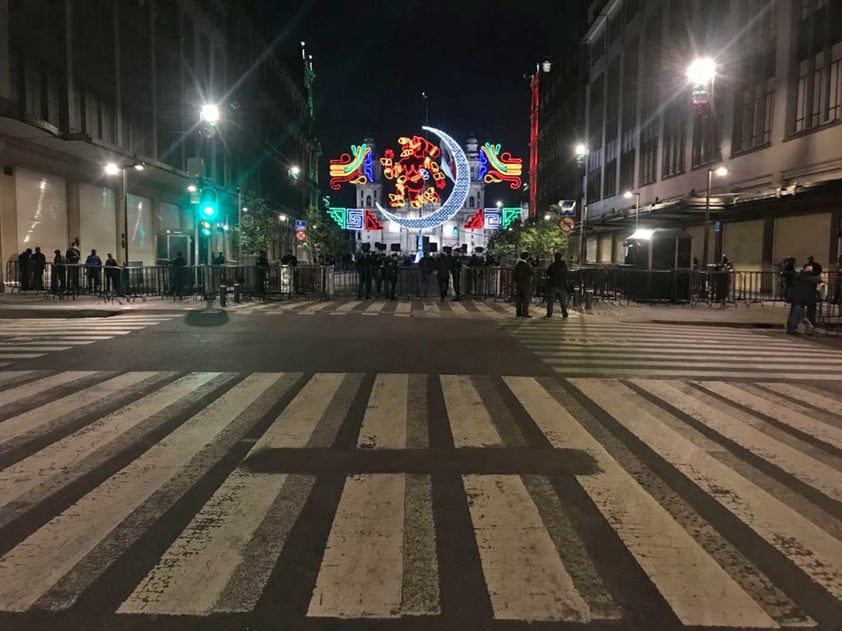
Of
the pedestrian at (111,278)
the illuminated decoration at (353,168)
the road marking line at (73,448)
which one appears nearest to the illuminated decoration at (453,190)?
the illuminated decoration at (353,168)

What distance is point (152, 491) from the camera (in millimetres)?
5234

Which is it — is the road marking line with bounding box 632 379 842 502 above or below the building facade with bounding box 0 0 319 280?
below

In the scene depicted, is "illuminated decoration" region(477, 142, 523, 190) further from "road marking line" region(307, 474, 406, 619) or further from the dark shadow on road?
"road marking line" region(307, 474, 406, 619)

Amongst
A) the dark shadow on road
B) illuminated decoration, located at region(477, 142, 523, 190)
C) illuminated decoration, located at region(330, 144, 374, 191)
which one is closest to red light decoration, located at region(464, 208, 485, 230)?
illuminated decoration, located at region(477, 142, 523, 190)

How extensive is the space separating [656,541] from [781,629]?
1067 millimetres

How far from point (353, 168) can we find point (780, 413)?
6777 centimetres

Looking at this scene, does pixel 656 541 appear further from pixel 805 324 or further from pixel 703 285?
pixel 703 285

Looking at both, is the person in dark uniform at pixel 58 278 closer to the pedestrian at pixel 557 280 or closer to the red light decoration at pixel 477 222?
the pedestrian at pixel 557 280

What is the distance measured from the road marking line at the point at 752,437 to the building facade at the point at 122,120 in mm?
17974

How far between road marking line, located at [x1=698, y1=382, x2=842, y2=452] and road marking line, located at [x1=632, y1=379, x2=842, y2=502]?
1.12 feet

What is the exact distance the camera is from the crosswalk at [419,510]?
3.63m

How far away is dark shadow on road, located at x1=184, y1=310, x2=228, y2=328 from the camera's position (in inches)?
673

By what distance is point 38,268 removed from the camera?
2483cm

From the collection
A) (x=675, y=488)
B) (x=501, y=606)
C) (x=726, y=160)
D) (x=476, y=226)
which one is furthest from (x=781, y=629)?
(x=476, y=226)
